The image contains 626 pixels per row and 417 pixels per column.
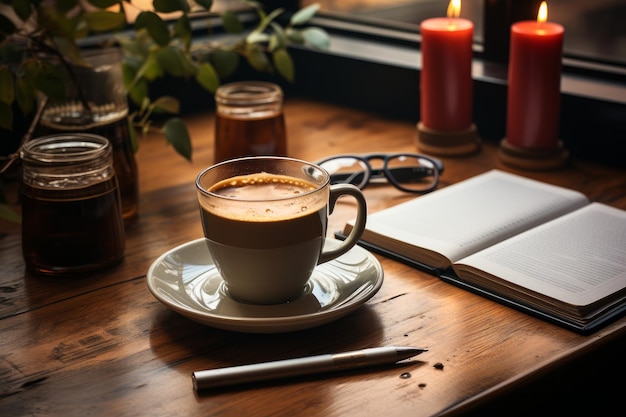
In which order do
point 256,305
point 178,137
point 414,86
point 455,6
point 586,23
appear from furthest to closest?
point 414,86 < point 586,23 < point 455,6 < point 178,137 < point 256,305

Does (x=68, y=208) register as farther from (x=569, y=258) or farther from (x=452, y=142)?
(x=452, y=142)

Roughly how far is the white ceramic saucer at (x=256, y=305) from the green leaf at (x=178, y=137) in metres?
0.29

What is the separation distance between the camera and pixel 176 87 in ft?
5.98

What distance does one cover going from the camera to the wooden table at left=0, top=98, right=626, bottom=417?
31.2 inches

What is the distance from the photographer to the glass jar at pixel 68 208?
103 cm

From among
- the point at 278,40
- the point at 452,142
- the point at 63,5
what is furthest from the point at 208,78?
the point at 452,142

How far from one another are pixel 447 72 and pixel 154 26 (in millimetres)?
525

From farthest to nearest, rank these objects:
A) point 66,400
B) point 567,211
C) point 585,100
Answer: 1. point 585,100
2. point 567,211
3. point 66,400

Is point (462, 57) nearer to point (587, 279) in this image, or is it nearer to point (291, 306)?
point (587, 279)

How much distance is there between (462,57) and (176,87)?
0.65m

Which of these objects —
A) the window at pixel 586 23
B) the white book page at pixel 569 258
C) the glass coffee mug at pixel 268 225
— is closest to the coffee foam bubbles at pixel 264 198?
the glass coffee mug at pixel 268 225

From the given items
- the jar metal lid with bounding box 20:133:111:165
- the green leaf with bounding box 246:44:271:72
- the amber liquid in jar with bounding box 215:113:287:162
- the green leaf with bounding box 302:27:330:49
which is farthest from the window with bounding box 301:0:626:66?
the jar metal lid with bounding box 20:133:111:165

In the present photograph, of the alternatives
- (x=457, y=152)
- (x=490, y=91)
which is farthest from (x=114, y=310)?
(x=490, y=91)

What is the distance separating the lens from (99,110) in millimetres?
1234
